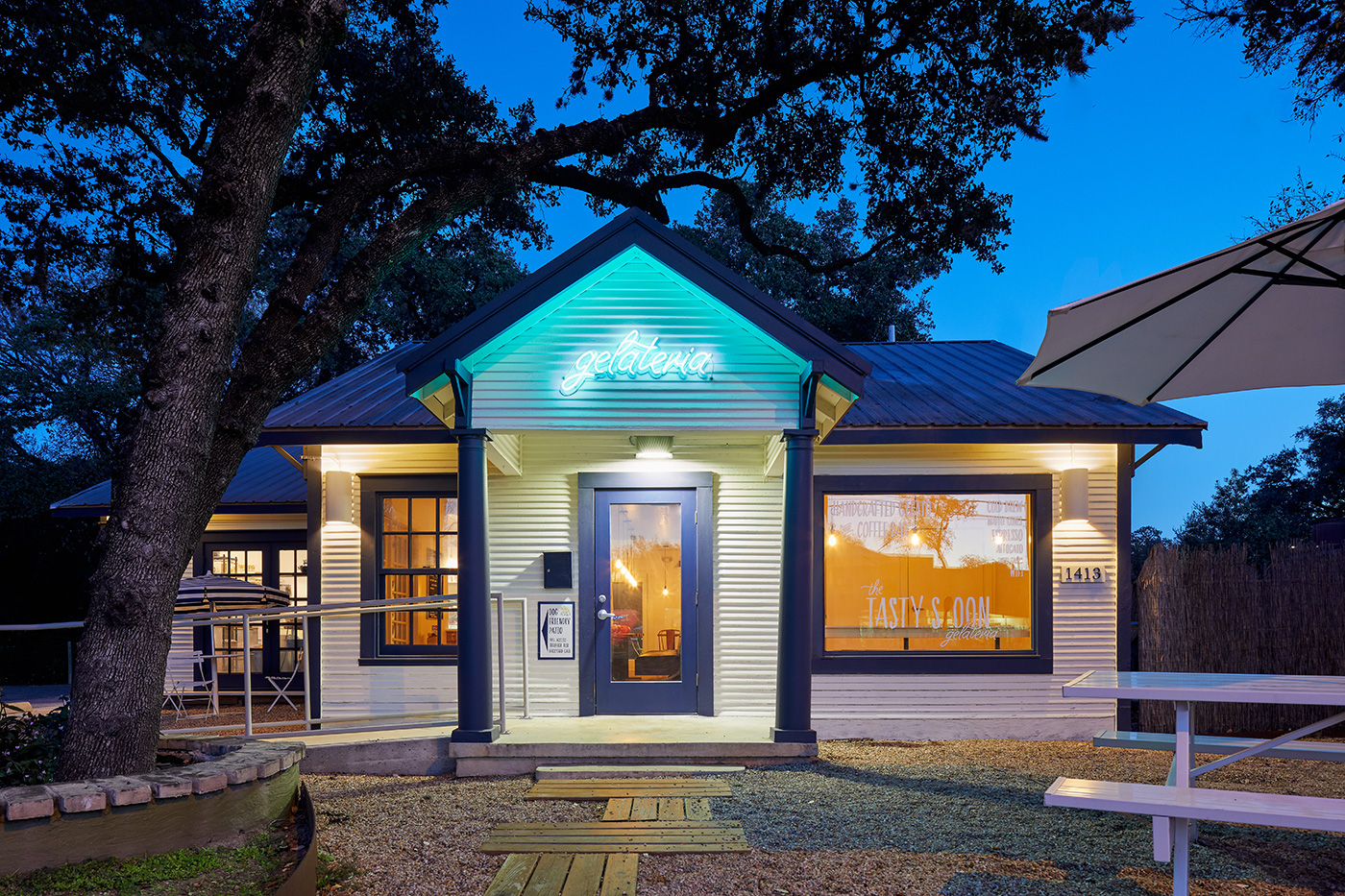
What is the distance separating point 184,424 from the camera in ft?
15.1

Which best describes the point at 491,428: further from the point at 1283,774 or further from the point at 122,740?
the point at 1283,774

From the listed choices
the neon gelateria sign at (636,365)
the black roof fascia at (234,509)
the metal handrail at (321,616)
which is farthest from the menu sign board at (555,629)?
the black roof fascia at (234,509)

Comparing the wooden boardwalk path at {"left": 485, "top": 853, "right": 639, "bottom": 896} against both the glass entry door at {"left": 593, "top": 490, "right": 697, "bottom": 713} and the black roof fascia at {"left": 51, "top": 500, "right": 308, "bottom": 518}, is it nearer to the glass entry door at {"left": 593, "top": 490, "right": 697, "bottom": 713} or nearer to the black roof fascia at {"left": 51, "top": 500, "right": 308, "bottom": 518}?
the glass entry door at {"left": 593, "top": 490, "right": 697, "bottom": 713}

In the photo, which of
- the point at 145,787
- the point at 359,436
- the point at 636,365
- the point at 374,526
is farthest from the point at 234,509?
the point at 145,787

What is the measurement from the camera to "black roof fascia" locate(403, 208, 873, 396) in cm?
677

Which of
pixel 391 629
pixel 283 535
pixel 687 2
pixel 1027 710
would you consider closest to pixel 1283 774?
pixel 1027 710

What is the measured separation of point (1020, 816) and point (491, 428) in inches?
185

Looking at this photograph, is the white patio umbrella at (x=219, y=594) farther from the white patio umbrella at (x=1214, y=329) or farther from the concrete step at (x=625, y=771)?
the white patio umbrella at (x=1214, y=329)

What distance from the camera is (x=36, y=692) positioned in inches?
547

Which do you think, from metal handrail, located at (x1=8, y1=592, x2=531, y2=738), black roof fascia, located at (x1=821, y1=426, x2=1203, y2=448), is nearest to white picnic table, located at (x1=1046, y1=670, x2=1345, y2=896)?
black roof fascia, located at (x1=821, y1=426, x2=1203, y2=448)

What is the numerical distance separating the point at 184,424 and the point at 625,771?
4.07 meters

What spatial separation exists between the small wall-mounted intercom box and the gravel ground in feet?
7.06

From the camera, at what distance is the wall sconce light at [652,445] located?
8.41 m

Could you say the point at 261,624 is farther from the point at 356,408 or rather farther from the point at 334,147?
the point at 334,147
